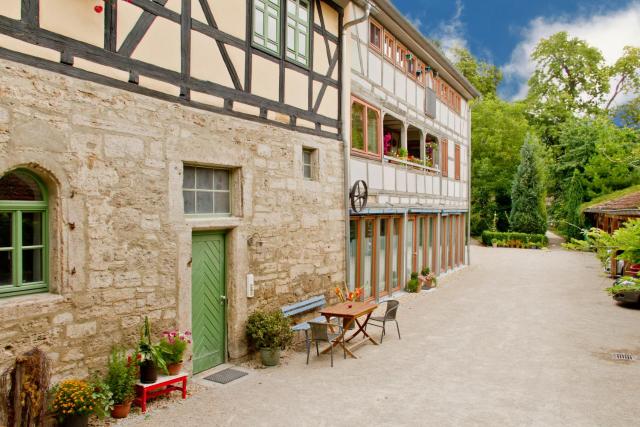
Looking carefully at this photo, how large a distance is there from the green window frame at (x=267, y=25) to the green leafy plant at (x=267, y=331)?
406 cm

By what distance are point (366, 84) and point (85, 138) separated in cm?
748

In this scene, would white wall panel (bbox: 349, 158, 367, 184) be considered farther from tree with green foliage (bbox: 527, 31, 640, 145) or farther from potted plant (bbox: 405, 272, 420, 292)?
tree with green foliage (bbox: 527, 31, 640, 145)

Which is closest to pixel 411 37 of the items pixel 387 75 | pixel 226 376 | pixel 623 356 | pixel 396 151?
pixel 387 75

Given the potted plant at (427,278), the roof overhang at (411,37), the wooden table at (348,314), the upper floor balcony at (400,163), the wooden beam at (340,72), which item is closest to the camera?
the wooden table at (348,314)

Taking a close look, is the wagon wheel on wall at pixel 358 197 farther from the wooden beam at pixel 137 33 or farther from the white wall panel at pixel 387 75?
the wooden beam at pixel 137 33

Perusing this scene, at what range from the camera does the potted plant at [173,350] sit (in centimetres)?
604

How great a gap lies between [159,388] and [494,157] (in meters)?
34.1

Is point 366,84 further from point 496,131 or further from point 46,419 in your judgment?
point 496,131

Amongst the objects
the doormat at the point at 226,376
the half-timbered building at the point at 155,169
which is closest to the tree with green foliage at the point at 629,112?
the half-timbered building at the point at 155,169

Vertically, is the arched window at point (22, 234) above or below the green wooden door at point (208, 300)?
above

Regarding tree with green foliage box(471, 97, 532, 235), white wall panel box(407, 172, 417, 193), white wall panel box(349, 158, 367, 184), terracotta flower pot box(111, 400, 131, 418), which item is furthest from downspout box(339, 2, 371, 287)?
tree with green foliage box(471, 97, 532, 235)

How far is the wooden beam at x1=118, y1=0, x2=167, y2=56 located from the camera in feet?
18.8

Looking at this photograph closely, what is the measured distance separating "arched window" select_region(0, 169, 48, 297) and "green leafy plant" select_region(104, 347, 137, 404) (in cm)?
107

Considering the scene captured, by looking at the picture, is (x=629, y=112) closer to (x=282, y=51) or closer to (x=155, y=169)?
(x=282, y=51)
